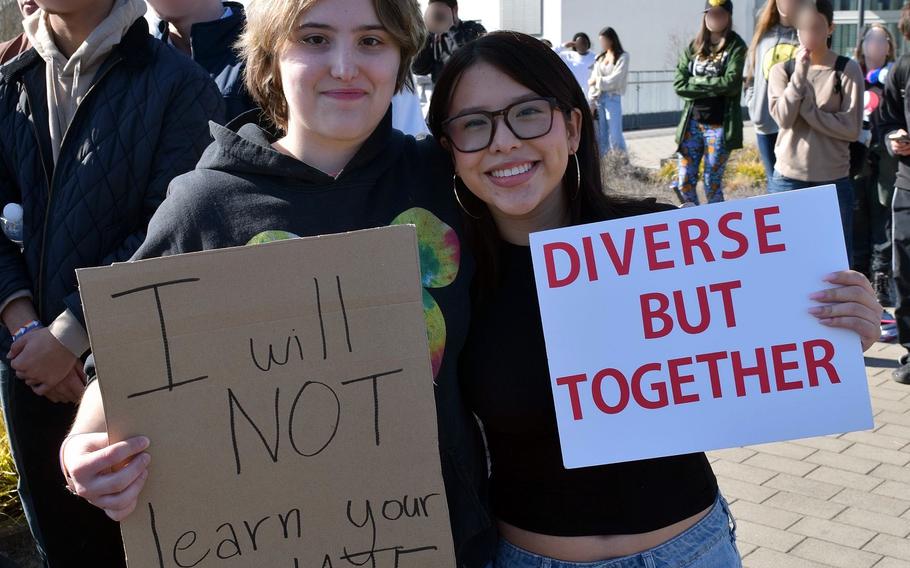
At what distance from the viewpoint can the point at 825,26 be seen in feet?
18.4

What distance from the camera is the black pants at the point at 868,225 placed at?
23.0 ft

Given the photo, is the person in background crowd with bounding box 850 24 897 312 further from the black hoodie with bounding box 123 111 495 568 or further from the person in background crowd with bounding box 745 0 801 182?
the black hoodie with bounding box 123 111 495 568

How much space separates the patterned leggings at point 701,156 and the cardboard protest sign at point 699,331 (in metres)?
6.17

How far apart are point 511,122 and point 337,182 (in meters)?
0.39

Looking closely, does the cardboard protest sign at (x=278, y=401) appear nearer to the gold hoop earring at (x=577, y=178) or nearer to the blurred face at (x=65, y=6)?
the gold hoop earring at (x=577, y=178)

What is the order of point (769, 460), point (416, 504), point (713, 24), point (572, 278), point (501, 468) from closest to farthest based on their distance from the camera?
point (416, 504) < point (572, 278) < point (501, 468) < point (769, 460) < point (713, 24)

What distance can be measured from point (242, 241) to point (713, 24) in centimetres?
699

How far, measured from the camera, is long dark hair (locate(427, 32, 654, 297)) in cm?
193

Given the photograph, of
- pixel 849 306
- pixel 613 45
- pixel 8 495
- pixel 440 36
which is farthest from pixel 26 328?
pixel 613 45

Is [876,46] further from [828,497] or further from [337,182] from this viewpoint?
[337,182]

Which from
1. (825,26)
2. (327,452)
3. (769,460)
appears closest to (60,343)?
(327,452)

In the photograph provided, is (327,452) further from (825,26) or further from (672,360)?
(825,26)

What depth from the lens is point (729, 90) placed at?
7.63 m

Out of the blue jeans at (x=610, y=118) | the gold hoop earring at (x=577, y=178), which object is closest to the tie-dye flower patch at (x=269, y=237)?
Result: the gold hoop earring at (x=577, y=178)
